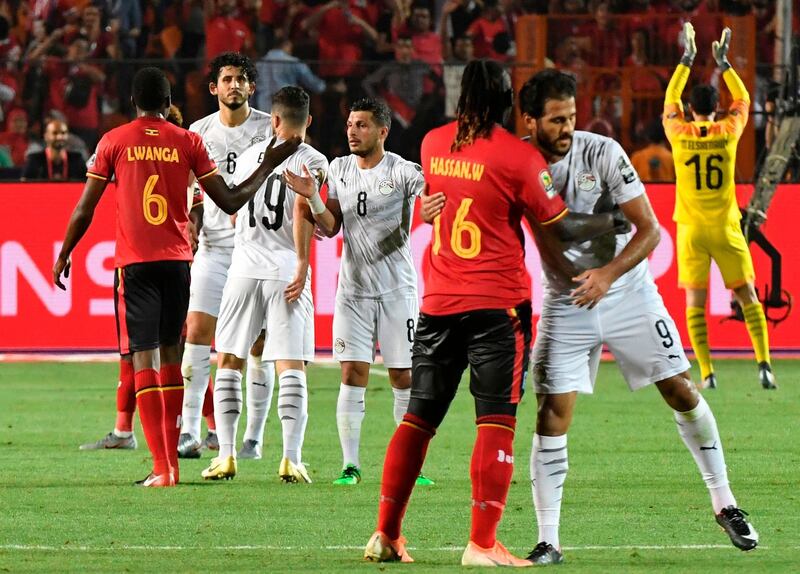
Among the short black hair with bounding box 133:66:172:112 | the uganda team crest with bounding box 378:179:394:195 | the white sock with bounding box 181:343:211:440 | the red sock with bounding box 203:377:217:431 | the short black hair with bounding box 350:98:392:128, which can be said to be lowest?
the red sock with bounding box 203:377:217:431

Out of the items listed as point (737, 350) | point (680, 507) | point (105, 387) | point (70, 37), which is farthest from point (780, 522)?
point (70, 37)

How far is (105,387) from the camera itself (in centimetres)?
1448

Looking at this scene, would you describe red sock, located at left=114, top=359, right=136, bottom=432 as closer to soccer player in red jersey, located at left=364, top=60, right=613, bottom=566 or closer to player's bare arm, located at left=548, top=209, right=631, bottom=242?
soccer player in red jersey, located at left=364, top=60, right=613, bottom=566

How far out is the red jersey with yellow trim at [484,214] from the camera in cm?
629

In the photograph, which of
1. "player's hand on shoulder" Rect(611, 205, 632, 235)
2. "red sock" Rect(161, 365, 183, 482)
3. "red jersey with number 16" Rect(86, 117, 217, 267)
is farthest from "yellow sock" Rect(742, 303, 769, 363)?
"player's hand on shoulder" Rect(611, 205, 632, 235)

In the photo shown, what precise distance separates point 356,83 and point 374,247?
824cm

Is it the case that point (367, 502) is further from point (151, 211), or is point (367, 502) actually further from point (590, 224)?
point (590, 224)

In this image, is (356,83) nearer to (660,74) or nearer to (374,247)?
(660,74)

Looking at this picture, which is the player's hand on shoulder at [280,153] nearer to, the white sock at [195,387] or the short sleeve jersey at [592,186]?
the white sock at [195,387]

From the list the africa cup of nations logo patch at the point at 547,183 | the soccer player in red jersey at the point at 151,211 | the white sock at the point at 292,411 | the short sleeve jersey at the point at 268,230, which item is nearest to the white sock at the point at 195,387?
the short sleeve jersey at the point at 268,230

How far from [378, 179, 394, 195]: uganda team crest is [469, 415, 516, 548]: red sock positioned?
2928 mm

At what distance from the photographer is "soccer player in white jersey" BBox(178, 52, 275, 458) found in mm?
10000

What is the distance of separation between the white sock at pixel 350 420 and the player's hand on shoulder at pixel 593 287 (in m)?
2.88

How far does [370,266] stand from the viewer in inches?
363
